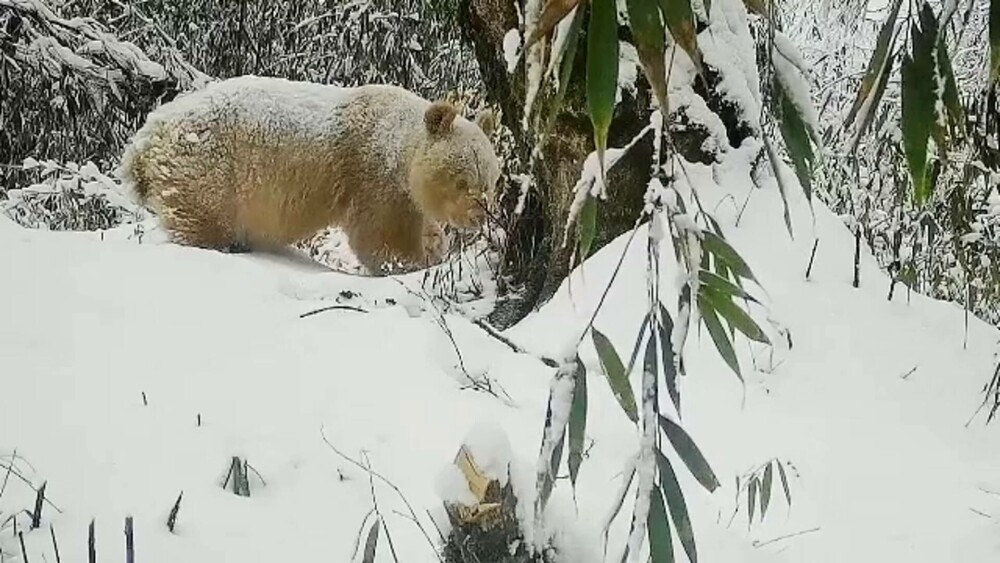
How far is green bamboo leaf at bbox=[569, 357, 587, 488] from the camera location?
1.38 metres

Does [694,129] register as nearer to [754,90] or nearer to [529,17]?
[754,90]

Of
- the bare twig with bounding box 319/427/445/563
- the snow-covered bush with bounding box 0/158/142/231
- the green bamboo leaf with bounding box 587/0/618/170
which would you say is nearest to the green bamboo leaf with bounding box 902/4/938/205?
the green bamboo leaf with bounding box 587/0/618/170

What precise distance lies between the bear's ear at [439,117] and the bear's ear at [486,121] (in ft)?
1.05

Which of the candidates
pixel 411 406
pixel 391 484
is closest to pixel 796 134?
pixel 391 484

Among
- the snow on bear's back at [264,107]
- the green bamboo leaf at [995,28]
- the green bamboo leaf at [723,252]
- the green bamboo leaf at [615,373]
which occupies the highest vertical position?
the green bamboo leaf at [995,28]

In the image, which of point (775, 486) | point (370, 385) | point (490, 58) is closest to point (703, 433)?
point (775, 486)

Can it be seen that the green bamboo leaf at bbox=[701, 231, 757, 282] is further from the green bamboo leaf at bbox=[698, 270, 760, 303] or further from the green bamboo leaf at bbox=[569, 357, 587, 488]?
the green bamboo leaf at bbox=[569, 357, 587, 488]

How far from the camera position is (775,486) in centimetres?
234

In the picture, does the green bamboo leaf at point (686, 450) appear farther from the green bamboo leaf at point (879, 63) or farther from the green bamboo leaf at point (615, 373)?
the green bamboo leaf at point (879, 63)

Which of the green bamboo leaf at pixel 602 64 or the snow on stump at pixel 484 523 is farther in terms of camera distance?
the snow on stump at pixel 484 523

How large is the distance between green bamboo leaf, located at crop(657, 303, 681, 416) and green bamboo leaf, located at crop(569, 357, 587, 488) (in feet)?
0.40

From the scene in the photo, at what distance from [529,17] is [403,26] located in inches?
243

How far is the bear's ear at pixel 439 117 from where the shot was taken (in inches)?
193

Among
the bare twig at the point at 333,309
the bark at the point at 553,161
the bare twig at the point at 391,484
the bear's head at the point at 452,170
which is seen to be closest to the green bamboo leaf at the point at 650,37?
the bare twig at the point at 391,484
